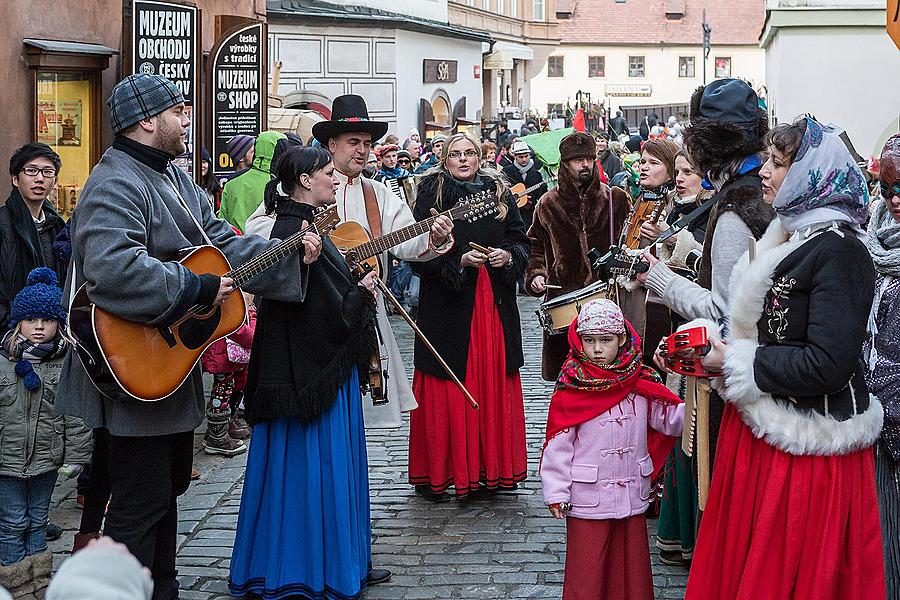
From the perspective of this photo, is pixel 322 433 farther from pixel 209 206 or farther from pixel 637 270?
pixel 637 270

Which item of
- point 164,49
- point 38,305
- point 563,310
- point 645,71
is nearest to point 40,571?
point 38,305

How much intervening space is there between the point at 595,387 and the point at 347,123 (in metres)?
2.01

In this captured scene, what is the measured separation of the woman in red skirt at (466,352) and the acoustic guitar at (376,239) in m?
0.93

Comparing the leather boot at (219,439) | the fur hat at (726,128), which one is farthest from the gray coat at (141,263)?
the leather boot at (219,439)

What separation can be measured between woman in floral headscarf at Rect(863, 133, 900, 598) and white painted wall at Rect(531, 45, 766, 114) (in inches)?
2640

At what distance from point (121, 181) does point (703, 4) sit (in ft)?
230

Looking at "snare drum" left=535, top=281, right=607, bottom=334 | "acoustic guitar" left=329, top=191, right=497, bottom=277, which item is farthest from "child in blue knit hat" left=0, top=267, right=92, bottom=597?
"snare drum" left=535, top=281, right=607, bottom=334

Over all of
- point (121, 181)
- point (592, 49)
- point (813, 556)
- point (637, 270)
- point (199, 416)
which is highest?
point (592, 49)

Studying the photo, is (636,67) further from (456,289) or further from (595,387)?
(595,387)

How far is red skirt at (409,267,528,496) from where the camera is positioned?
698 centimetres

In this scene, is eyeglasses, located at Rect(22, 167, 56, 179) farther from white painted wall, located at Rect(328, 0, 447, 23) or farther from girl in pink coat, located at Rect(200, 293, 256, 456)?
white painted wall, located at Rect(328, 0, 447, 23)

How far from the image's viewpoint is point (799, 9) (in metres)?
13.5

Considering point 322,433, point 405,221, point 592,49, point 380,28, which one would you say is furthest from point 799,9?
point 592,49

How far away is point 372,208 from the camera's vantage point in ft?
20.6
